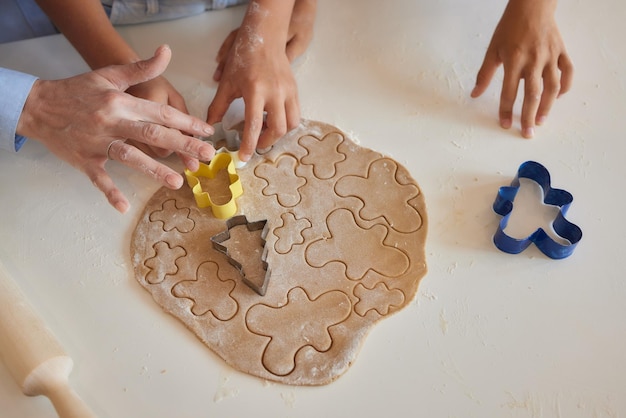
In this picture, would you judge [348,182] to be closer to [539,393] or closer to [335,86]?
[335,86]

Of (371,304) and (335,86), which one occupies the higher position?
(335,86)

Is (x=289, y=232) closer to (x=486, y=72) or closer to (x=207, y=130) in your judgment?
(x=207, y=130)

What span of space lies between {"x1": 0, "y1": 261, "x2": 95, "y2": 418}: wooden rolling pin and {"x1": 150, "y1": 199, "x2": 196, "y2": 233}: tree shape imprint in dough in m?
0.23

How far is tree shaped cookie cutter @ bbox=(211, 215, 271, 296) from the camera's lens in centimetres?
80

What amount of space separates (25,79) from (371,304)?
68 centimetres

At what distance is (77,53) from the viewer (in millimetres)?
1127

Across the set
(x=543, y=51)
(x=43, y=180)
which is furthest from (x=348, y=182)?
(x=43, y=180)

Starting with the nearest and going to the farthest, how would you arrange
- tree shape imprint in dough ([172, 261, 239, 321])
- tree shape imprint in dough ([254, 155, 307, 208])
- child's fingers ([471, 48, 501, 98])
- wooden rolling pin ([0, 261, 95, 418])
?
1. wooden rolling pin ([0, 261, 95, 418])
2. tree shape imprint in dough ([172, 261, 239, 321])
3. tree shape imprint in dough ([254, 155, 307, 208])
4. child's fingers ([471, 48, 501, 98])

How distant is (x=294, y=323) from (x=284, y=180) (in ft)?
0.86

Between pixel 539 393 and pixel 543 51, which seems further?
pixel 543 51

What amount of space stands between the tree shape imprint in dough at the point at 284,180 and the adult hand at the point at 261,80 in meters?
0.04

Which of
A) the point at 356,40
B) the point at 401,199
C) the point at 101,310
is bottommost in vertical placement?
the point at 101,310

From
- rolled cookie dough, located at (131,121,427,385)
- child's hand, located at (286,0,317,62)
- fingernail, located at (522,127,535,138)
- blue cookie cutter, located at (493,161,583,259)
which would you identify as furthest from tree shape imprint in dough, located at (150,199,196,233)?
fingernail, located at (522,127,535,138)

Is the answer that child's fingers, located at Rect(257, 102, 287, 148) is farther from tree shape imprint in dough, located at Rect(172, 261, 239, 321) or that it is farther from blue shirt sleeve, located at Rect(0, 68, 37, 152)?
blue shirt sleeve, located at Rect(0, 68, 37, 152)
